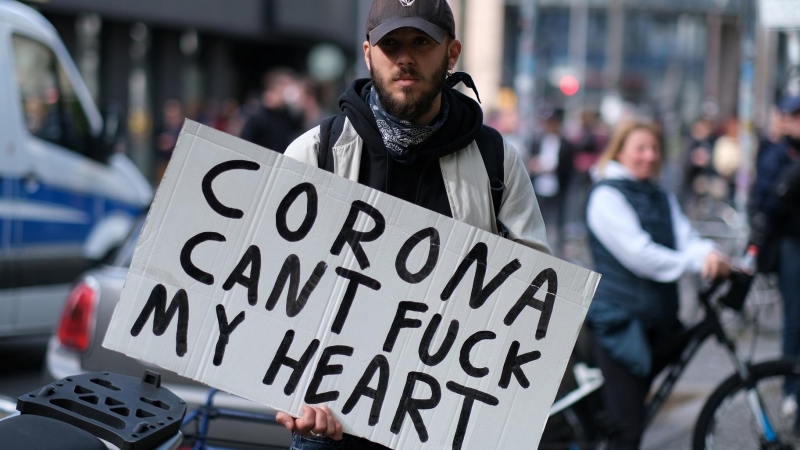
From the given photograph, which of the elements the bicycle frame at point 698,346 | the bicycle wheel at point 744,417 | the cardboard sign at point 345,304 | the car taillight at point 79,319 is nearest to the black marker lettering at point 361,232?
the cardboard sign at point 345,304

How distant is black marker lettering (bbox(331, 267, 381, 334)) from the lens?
2643mm

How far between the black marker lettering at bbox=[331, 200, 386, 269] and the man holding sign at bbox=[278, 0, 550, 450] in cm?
11

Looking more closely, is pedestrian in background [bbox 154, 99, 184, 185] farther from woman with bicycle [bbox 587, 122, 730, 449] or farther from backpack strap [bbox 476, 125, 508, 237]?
backpack strap [bbox 476, 125, 508, 237]

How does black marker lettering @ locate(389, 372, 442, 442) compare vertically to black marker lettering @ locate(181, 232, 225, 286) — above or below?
below

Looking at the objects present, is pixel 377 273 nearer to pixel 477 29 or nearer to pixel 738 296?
pixel 738 296

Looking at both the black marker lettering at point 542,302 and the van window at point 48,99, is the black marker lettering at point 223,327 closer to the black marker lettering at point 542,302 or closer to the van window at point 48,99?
the black marker lettering at point 542,302

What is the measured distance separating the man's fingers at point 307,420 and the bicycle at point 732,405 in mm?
2328

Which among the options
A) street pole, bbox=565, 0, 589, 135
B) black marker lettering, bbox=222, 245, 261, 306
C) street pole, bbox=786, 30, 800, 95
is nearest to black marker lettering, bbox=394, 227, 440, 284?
black marker lettering, bbox=222, 245, 261, 306

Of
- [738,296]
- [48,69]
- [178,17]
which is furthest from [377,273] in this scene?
[178,17]

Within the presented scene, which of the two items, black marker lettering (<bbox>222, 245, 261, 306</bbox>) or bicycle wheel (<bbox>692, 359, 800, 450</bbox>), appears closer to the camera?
black marker lettering (<bbox>222, 245, 261, 306</bbox>)

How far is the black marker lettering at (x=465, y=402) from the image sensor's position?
8.57 feet

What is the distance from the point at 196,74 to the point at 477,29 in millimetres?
20661

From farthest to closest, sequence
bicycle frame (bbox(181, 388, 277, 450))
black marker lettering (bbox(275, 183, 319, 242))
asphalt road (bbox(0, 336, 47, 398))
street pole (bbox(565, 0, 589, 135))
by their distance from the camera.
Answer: street pole (bbox(565, 0, 589, 135)) < asphalt road (bbox(0, 336, 47, 398)) < bicycle frame (bbox(181, 388, 277, 450)) < black marker lettering (bbox(275, 183, 319, 242))

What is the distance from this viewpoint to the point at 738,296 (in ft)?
15.3
